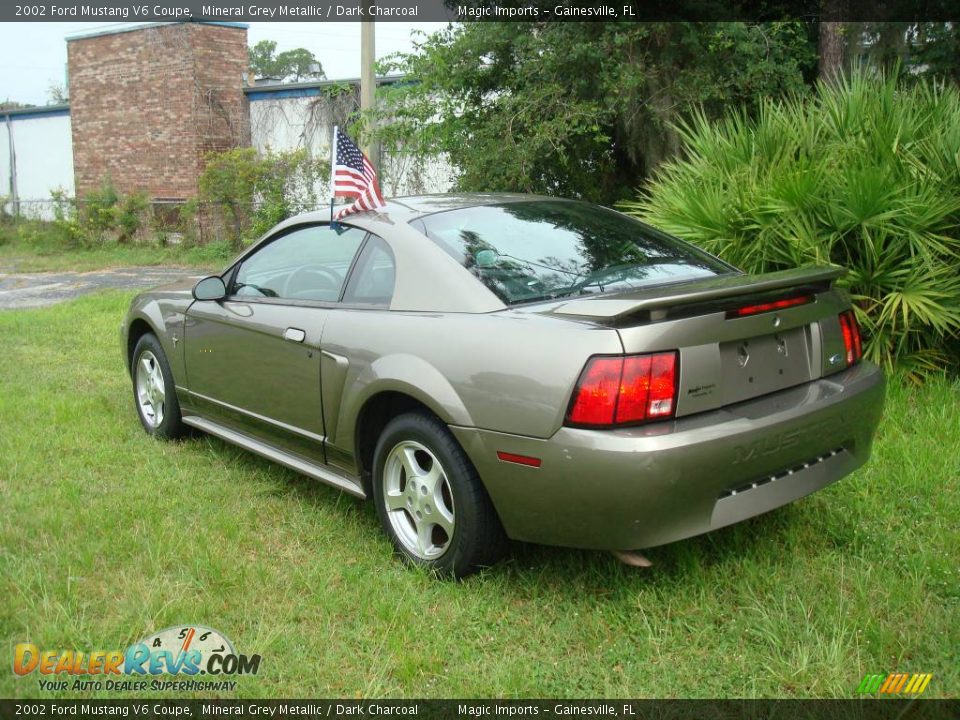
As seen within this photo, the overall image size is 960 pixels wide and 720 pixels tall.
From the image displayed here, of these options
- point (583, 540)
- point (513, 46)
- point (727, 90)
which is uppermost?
point (513, 46)

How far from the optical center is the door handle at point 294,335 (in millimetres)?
3881

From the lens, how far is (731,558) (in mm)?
3387

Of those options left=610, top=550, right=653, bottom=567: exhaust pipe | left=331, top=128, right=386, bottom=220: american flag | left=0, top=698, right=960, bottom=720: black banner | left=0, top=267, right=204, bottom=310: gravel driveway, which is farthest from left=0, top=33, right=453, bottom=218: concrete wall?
left=0, top=698, right=960, bottom=720: black banner

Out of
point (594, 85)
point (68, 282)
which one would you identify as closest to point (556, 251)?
point (594, 85)

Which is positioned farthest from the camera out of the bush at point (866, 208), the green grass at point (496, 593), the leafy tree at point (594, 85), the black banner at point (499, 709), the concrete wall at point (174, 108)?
the concrete wall at point (174, 108)

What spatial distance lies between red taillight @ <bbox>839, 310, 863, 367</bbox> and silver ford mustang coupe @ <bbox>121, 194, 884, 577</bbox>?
0.05ft

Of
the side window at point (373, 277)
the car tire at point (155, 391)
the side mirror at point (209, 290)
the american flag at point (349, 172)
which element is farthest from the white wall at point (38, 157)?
the side window at point (373, 277)

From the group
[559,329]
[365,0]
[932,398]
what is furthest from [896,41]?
[559,329]

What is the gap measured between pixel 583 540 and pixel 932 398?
3.07m

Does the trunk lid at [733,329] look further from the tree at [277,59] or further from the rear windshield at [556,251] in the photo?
the tree at [277,59]

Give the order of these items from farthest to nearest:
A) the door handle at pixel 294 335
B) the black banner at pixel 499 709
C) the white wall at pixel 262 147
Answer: the white wall at pixel 262 147, the door handle at pixel 294 335, the black banner at pixel 499 709

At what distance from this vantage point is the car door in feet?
12.8

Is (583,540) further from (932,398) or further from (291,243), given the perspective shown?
(932,398)

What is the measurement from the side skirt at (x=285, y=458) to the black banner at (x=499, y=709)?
116 cm
